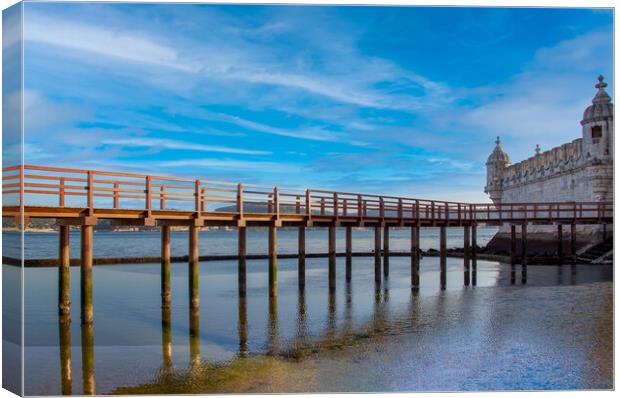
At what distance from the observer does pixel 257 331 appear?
1561 cm

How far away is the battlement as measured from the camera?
4106cm

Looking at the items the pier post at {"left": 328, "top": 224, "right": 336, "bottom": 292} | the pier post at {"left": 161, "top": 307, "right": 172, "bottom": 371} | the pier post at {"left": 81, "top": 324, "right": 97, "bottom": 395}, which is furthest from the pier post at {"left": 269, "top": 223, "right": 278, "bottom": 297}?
the pier post at {"left": 81, "top": 324, "right": 97, "bottom": 395}

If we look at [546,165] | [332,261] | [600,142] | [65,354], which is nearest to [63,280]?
[65,354]

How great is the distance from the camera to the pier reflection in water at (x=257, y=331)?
11.4m

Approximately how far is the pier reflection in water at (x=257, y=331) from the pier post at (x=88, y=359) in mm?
22

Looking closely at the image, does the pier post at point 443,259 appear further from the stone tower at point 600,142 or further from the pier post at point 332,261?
the stone tower at point 600,142

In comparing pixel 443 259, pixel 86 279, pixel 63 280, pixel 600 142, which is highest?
pixel 600 142

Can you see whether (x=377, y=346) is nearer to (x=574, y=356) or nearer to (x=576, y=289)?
(x=574, y=356)

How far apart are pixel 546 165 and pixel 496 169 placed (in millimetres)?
11044

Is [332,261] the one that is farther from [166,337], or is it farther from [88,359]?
[88,359]

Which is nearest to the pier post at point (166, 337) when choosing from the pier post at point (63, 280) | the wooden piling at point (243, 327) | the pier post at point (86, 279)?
Answer: the wooden piling at point (243, 327)

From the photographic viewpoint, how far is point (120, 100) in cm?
6488

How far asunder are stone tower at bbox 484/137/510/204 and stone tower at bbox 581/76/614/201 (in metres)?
18.9

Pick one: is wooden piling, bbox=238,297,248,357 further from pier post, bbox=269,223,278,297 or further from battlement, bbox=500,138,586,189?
battlement, bbox=500,138,586,189
